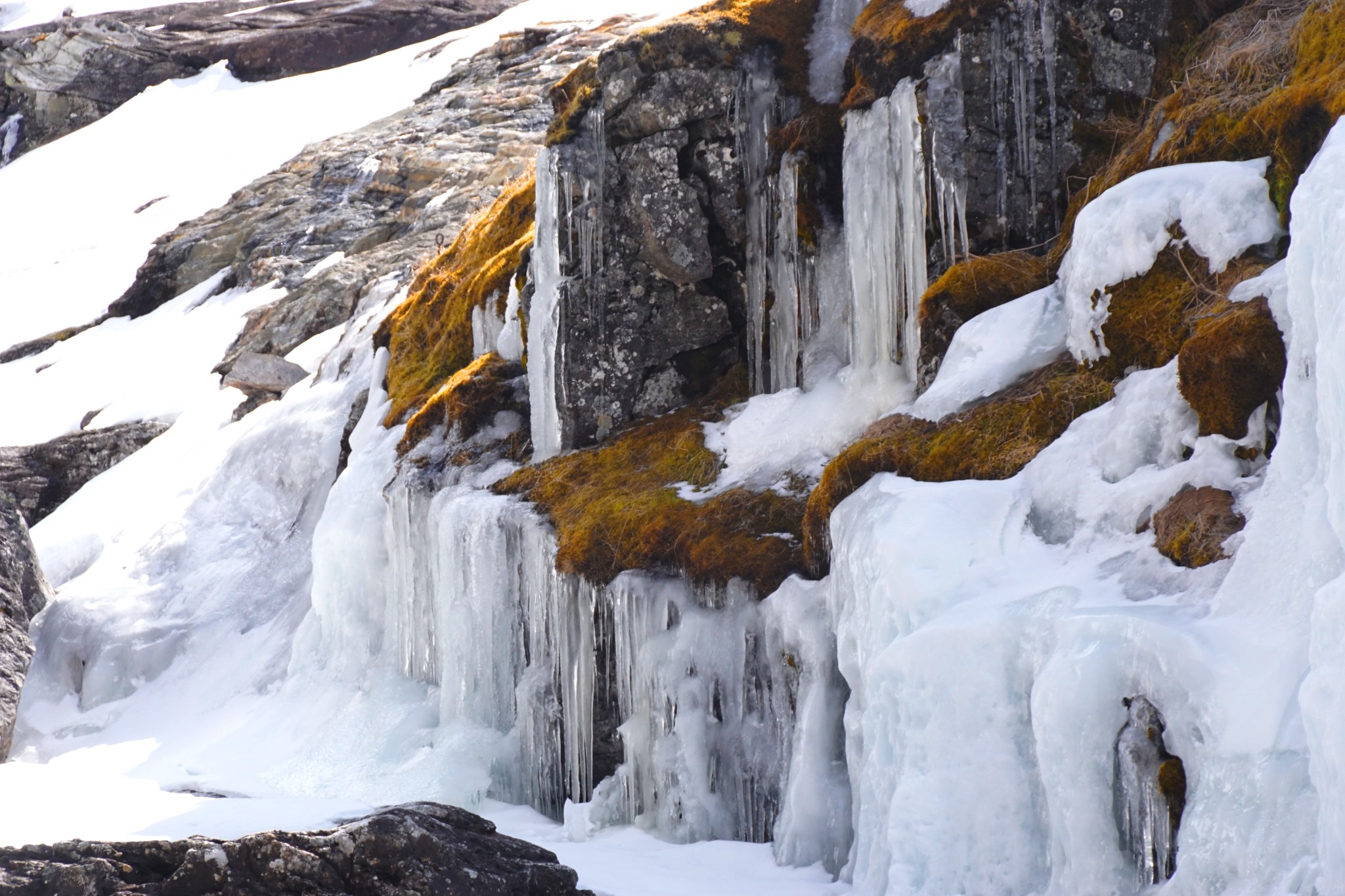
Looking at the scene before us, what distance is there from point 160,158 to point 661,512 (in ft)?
106

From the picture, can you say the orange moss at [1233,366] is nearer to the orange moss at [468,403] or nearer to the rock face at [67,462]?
the orange moss at [468,403]

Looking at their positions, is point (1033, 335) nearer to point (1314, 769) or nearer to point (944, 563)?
point (944, 563)

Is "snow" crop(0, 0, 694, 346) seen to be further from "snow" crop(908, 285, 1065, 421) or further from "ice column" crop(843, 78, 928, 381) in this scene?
"snow" crop(908, 285, 1065, 421)

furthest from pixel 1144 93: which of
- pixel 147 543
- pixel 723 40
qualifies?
pixel 147 543

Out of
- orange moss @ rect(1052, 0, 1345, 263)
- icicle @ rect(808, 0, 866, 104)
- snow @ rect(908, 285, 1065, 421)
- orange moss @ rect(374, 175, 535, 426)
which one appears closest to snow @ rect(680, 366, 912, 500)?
snow @ rect(908, 285, 1065, 421)

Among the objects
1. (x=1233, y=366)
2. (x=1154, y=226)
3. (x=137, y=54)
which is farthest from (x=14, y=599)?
(x=137, y=54)

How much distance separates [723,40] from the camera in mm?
10438

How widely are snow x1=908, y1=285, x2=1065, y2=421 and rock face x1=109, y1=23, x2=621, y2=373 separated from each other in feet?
41.3

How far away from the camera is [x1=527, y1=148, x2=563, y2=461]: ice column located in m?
10.8

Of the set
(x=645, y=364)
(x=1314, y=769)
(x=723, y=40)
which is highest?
(x=723, y=40)

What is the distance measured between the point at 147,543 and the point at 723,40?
32.6 ft

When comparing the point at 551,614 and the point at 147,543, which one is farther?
the point at 147,543

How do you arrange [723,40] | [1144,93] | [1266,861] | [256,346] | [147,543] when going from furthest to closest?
[256,346], [147,543], [723,40], [1144,93], [1266,861]

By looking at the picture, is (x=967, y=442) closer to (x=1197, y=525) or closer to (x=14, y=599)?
(x=1197, y=525)
